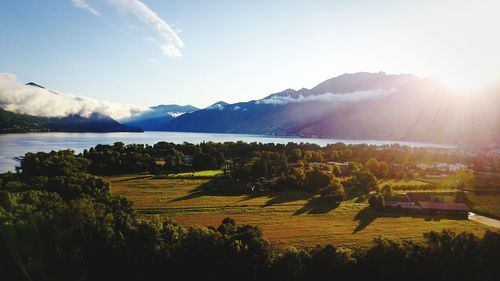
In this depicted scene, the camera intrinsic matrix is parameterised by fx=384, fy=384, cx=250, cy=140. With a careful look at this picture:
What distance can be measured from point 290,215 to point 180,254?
2337cm

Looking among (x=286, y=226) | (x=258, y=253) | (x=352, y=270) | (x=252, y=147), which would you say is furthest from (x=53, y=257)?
(x=252, y=147)

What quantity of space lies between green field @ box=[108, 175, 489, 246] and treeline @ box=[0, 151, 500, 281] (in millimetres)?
8398

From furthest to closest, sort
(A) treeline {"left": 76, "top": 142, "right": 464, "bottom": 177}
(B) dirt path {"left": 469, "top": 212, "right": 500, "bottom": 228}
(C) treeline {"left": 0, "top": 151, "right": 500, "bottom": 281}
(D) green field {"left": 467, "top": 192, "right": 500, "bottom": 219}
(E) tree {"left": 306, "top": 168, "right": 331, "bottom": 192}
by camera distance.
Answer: (A) treeline {"left": 76, "top": 142, "right": 464, "bottom": 177} < (E) tree {"left": 306, "top": 168, "right": 331, "bottom": 192} < (D) green field {"left": 467, "top": 192, "right": 500, "bottom": 219} < (B) dirt path {"left": 469, "top": 212, "right": 500, "bottom": 228} < (C) treeline {"left": 0, "top": 151, "right": 500, "bottom": 281}

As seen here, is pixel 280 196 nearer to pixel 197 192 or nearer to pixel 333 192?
pixel 333 192

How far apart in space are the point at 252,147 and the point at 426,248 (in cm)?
9508

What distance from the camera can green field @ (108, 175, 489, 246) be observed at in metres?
40.9

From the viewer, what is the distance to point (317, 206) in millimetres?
55375

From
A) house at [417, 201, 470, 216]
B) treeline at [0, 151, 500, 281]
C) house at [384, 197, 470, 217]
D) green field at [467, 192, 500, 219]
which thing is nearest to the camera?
treeline at [0, 151, 500, 281]

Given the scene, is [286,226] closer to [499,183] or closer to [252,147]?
[499,183]

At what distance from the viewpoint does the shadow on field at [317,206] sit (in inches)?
2032

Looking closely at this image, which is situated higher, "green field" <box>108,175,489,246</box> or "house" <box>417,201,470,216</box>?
"house" <box>417,201,470,216</box>

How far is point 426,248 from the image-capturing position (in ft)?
102

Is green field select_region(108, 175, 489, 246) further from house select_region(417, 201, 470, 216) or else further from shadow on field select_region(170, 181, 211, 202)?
house select_region(417, 201, 470, 216)

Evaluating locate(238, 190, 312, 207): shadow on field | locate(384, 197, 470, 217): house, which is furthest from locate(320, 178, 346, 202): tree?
locate(384, 197, 470, 217): house
